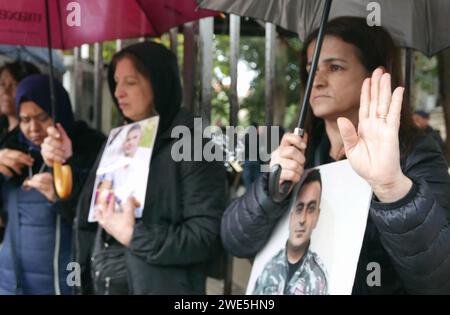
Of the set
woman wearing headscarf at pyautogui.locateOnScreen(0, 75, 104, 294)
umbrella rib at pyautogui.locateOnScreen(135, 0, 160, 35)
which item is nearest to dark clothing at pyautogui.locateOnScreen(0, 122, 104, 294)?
woman wearing headscarf at pyautogui.locateOnScreen(0, 75, 104, 294)

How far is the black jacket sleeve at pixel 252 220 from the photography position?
2.27 m

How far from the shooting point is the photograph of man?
7.00 feet

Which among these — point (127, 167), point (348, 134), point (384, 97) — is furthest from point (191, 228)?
point (384, 97)

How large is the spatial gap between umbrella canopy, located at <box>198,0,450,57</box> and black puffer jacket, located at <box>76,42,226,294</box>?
22.3 inches

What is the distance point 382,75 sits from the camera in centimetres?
186

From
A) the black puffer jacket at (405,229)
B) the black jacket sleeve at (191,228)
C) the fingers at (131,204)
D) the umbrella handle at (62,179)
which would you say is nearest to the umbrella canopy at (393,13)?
the black puffer jacket at (405,229)

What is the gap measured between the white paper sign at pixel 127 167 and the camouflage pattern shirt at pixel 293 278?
2.19 ft

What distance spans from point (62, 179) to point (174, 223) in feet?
1.93

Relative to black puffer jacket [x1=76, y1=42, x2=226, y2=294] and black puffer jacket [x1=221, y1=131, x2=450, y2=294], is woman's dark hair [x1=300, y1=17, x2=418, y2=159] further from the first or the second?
black puffer jacket [x1=76, y1=42, x2=226, y2=294]

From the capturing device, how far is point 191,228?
8.71ft

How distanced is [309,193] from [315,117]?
0.41 metres
